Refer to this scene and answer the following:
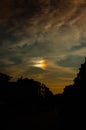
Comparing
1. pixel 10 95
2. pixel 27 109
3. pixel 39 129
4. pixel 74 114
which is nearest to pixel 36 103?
pixel 27 109

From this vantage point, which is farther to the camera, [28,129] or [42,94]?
[42,94]

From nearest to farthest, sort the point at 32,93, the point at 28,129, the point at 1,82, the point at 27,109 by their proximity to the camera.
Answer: the point at 28,129
the point at 1,82
the point at 27,109
the point at 32,93

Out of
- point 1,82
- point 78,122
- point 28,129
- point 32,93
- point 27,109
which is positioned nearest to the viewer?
point 78,122

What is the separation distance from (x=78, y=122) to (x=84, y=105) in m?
1.21

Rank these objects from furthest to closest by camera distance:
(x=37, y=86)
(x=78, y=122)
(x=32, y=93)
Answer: (x=37, y=86), (x=32, y=93), (x=78, y=122)

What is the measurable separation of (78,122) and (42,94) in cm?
2763

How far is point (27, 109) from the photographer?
1422 inches

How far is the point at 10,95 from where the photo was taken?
108ft

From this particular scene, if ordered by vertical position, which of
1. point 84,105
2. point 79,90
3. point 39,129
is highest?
point 79,90

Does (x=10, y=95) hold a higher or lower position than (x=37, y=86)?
lower

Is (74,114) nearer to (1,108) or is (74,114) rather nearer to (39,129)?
(39,129)

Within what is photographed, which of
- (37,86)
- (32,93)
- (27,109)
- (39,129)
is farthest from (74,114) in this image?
(37,86)

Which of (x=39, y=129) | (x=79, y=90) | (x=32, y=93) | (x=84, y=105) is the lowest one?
(x=39, y=129)

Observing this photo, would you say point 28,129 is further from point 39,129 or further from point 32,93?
point 32,93
